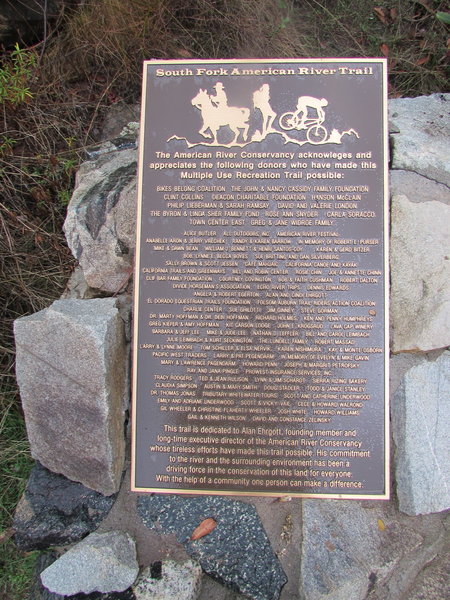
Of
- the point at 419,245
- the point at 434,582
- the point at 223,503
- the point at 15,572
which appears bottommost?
the point at 15,572

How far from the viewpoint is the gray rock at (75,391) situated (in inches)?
103

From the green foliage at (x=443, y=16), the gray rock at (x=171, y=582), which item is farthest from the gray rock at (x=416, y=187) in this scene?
the gray rock at (x=171, y=582)

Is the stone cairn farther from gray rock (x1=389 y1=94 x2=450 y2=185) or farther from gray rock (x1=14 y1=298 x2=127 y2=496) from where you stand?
gray rock (x1=389 y1=94 x2=450 y2=185)

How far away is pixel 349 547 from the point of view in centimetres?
252

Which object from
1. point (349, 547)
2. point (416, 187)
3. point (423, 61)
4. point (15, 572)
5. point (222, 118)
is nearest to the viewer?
point (349, 547)

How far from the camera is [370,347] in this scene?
8.43 ft

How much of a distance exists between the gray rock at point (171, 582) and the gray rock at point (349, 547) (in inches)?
22.5

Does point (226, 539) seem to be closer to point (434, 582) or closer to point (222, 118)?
point (434, 582)

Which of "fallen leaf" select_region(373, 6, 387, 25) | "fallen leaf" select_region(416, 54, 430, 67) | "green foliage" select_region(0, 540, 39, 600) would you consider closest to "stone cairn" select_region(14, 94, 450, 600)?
"green foliage" select_region(0, 540, 39, 600)

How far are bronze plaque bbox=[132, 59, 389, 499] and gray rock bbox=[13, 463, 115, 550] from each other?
33 centimetres

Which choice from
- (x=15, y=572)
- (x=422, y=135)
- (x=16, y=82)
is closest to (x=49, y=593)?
(x=15, y=572)

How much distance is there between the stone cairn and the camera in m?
2.53

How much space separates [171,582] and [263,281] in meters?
1.68

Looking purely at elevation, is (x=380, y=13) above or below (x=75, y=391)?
above
